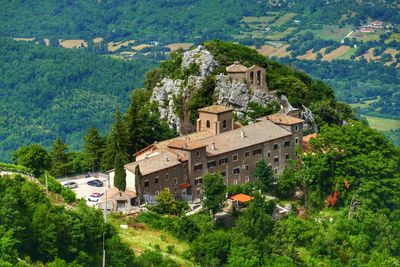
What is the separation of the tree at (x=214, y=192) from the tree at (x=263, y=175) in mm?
4473

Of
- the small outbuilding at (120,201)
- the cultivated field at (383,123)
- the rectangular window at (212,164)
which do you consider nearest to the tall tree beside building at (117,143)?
the small outbuilding at (120,201)

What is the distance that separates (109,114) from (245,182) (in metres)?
82.8

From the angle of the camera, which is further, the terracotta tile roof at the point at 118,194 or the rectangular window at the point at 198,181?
the rectangular window at the point at 198,181

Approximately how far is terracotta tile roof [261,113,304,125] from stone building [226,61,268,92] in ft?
15.8

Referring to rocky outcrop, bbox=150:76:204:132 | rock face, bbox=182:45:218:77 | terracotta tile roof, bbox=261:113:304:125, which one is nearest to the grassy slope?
terracotta tile roof, bbox=261:113:304:125

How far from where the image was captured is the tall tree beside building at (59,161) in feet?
229

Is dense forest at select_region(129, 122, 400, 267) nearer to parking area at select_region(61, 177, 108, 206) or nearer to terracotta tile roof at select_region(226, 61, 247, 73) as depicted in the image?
parking area at select_region(61, 177, 108, 206)

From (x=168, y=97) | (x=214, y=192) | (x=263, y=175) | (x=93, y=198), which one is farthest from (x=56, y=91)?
(x=214, y=192)

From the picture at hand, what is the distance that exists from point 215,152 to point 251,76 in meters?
11.5

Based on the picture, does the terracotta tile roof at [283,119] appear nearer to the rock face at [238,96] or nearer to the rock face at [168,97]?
the rock face at [238,96]

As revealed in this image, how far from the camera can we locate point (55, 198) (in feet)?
194

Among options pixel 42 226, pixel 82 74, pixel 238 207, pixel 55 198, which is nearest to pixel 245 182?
pixel 238 207

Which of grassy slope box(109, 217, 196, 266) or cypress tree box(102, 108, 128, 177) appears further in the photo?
cypress tree box(102, 108, 128, 177)

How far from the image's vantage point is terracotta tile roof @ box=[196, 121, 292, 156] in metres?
64.0
